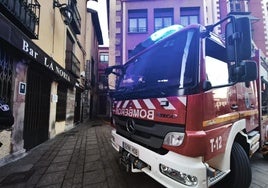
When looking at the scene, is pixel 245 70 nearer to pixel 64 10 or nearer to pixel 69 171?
pixel 69 171

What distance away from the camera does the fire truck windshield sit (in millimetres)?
2219

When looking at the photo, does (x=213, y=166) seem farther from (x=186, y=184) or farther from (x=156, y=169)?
(x=156, y=169)

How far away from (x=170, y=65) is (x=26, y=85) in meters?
4.34

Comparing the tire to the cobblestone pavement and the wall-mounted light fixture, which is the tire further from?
the wall-mounted light fixture

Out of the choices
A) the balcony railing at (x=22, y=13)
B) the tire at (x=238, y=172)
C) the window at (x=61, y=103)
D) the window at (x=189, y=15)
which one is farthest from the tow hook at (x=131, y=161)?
the window at (x=189, y=15)

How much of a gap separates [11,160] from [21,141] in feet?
1.95

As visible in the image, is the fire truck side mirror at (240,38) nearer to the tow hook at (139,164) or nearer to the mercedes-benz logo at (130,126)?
the mercedes-benz logo at (130,126)

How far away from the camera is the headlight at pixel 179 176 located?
6.31 feet

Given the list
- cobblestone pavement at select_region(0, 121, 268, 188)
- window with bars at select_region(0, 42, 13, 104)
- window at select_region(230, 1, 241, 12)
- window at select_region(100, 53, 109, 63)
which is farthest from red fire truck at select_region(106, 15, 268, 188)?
→ window at select_region(100, 53, 109, 63)

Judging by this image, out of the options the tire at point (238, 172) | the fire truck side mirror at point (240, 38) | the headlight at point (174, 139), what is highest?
the fire truck side mirror at point (240, 38)

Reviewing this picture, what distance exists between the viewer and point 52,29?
702 centimetres

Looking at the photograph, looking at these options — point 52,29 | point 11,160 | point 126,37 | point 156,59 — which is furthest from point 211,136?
point 126,37

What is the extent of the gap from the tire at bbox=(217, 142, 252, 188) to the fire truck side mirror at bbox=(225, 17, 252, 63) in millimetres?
1370

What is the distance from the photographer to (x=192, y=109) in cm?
203
